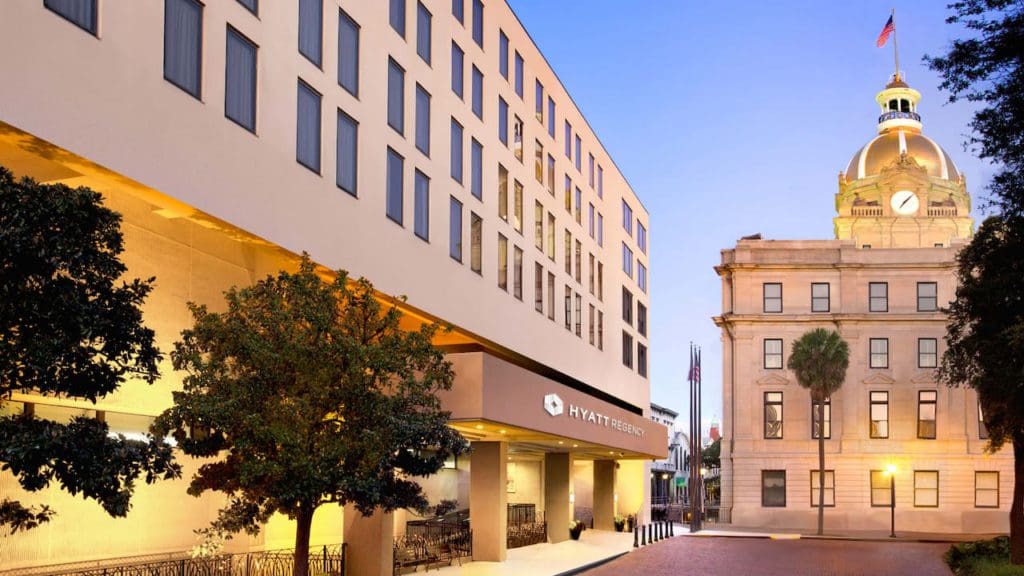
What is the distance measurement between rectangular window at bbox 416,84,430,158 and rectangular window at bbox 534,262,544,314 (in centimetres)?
1114

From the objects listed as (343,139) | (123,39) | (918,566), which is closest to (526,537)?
(918,566)

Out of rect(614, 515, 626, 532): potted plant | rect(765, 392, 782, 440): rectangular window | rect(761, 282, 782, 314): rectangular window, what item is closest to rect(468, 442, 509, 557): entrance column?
rect(614, 515, 626, 532): potted plant

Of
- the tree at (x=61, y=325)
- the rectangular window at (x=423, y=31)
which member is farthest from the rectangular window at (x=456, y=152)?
the tree at (x=61, y=325)

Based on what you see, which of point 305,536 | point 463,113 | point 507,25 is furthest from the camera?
point 507,25

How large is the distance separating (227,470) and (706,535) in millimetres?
46850

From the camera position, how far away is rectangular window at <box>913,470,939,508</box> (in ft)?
263

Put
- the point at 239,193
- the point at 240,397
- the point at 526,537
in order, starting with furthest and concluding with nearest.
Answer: the point at 526,537 → the point at 239,193 → the point at 240,397

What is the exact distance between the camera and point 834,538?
67.1m

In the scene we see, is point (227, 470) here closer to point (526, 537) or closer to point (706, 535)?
point (526, 537)

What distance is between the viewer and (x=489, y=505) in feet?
126

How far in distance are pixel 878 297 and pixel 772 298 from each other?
275 inches

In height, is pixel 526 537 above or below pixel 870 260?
below

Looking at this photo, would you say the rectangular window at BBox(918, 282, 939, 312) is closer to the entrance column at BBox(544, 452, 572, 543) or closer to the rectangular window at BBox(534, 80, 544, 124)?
the entrance column at BBox(544, 452, 572, 543)

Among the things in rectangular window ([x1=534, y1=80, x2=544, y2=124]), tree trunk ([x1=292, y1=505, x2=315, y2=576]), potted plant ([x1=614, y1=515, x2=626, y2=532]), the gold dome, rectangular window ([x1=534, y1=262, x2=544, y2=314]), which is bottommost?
potted plant ([x1=614, y1=515, x2=626, y2=532])
